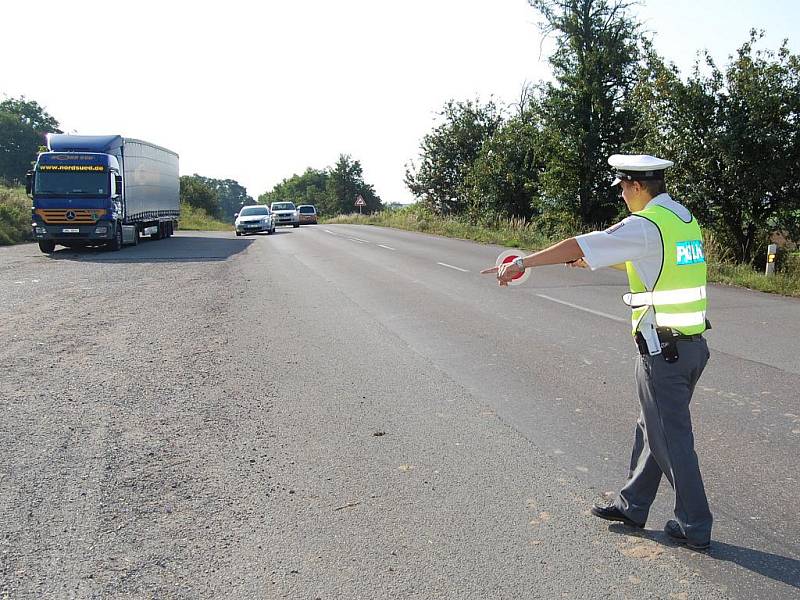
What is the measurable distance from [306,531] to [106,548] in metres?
0.93

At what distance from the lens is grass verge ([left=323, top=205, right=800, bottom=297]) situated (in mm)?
14430

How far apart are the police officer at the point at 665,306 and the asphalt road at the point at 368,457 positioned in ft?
1.18

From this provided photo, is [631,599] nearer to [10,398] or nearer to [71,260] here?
[10,398]

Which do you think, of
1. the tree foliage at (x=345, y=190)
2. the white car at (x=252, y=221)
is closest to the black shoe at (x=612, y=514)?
the white car at (x=252, y=221)

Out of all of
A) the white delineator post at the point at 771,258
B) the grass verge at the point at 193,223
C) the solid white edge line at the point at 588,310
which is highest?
the white delineator post at the point at 771,258

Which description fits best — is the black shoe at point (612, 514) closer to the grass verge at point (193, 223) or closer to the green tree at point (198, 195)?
the grass verge at point (193, 223)

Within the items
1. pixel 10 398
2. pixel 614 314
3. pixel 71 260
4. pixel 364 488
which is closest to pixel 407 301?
pixel 614 314

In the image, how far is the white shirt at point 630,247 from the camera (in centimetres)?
341

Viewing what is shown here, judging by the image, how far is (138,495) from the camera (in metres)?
4.23

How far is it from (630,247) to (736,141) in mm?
15236

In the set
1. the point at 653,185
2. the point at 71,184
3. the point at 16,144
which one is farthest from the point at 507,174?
the point at 16,144

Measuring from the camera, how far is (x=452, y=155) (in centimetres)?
4609

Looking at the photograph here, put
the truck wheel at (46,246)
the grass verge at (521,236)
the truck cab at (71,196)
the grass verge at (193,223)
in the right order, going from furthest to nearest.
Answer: the grass verge at (193,223), the truck wheel at (46,246), the truck cab at (71,196), the grass verge at (521,236)

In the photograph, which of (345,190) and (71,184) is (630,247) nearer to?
(71,184)
